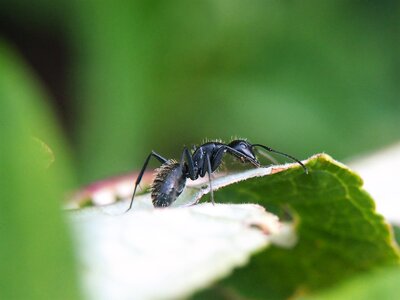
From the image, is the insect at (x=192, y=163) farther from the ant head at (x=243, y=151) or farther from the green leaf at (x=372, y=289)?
the green leaf at (x=372, y=289)

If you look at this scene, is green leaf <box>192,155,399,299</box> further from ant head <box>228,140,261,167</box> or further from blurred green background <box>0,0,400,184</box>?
blurred green background <box>0,0,400,184</box>

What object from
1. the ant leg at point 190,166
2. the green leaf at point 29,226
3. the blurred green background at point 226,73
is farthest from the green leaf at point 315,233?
the blurred green background at point 226,73

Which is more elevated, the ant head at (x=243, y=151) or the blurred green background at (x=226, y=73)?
the blurred green background at (x=226, y=73)

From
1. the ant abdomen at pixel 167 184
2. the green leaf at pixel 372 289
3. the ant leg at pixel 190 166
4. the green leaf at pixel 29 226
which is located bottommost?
the green leaf at pixel 29 226

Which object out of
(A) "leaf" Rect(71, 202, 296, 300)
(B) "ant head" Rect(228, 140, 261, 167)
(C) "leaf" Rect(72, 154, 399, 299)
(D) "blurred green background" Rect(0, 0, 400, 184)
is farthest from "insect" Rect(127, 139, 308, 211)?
(D) "blurred green background" Rect(0, 0, 400, 184)

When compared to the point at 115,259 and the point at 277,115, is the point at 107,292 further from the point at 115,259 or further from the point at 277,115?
the point at 277,115

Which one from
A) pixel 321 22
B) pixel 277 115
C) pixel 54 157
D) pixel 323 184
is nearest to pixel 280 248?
pixel 323 184

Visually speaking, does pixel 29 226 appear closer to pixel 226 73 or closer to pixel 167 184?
pixel 167 184
